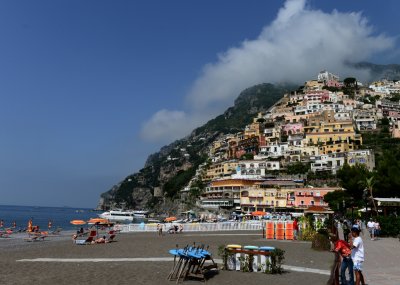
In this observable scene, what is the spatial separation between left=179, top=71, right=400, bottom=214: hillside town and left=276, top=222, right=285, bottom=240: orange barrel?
52.0 m

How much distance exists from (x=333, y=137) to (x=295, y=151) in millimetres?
10517

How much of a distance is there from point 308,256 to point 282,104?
143846 millimetres

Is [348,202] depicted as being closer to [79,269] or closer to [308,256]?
[308,256]

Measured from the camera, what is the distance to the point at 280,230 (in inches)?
1043

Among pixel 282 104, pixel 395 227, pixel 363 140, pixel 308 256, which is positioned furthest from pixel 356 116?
pixel 308 256

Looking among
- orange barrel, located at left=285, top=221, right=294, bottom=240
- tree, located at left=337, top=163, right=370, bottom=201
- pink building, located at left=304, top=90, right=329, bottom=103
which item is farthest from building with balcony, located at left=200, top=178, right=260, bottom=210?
orange barrel, located at left=285, top=221, right=294, bottom=240

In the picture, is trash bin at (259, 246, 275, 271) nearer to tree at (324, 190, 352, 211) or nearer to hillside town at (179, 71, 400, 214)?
tree at (324, 190, 352, 211)

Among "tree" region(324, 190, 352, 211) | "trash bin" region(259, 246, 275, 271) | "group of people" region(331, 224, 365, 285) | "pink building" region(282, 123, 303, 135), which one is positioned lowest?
"trash bin" region(259, 246, 275, 271)

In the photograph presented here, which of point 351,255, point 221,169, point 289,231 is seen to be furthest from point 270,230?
point 221,169

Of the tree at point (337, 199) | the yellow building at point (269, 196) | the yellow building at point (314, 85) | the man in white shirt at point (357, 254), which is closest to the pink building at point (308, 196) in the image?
the yellow building at point (269, 196)

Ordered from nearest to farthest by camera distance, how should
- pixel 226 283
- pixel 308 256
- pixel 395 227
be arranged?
1. pixel 226 283
2. pixel 308 256
3. pixel 395 227

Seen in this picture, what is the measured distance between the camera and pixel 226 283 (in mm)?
11344

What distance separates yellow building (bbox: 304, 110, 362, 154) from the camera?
10378 cm

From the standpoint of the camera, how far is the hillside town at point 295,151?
90.2 meters
